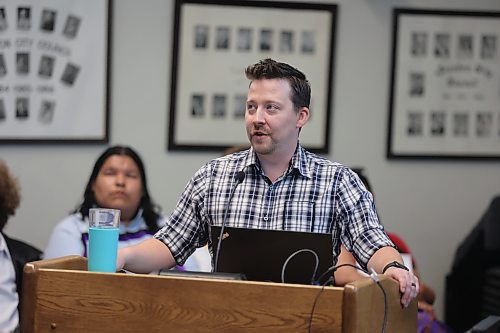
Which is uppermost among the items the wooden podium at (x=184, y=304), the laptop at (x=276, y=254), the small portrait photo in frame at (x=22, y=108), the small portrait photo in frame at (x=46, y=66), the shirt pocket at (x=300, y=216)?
the small portrait photo in frame at (x=46, y=66)

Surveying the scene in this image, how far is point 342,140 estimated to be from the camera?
14.4 feet

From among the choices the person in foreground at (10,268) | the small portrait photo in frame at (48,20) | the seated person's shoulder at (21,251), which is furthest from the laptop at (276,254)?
the small portrait photo in frame at (48,20)

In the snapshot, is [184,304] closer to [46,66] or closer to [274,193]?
[274,193]

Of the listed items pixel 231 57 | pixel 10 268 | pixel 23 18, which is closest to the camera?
pixel 10 268

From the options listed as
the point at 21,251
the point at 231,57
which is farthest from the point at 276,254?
the point at 231,57

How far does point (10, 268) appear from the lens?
3094 mm

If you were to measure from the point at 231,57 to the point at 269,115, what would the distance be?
6.60 feet

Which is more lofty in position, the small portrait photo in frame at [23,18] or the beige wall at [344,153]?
the small portrait photo in frame at [23,18]

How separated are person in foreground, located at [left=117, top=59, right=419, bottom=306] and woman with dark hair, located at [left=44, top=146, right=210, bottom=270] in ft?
4.43

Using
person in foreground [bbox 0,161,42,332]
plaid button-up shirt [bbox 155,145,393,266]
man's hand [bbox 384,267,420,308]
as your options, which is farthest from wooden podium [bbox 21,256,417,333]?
person in foreground [bbox 0,161,42,332]

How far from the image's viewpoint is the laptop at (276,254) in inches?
81.7

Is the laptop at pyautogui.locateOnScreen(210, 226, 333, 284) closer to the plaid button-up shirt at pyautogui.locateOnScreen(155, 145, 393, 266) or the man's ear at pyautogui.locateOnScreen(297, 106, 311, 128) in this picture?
the plaid button-up shirt at pyautogui.locateOnScreen(155, 145, 393, 266)

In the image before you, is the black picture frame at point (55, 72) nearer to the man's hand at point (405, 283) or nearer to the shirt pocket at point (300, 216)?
the shirt pocket at point (300, 216)

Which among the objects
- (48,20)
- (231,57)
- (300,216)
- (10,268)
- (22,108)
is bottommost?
(10,268)
